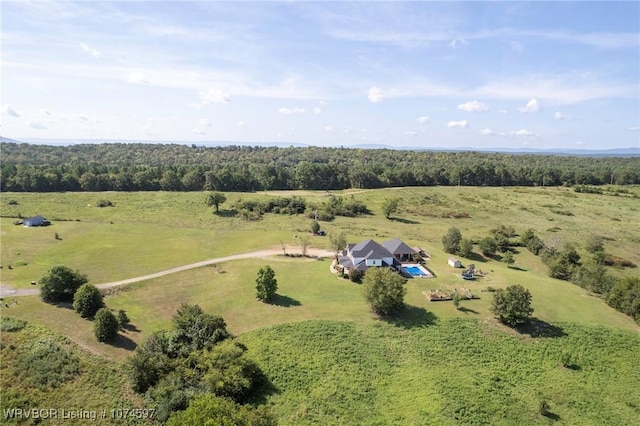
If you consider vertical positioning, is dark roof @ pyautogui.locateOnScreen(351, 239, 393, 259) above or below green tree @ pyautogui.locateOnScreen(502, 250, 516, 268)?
above

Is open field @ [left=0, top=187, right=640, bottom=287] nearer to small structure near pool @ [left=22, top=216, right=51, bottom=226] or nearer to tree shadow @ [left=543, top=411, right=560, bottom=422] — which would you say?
small structure near pool @ [left=22, top=216, right=51, bottom=226]

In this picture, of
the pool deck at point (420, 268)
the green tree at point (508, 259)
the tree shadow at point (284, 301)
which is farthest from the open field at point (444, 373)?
the green tree at point (508, 259)

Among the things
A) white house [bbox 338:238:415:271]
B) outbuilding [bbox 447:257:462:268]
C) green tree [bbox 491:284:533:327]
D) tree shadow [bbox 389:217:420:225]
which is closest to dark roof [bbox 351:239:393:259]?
white house [bbox 338:238:415:271]

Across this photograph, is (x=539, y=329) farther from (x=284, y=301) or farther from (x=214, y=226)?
(x=214, y=226)

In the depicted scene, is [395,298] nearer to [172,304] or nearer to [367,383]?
[367,383]

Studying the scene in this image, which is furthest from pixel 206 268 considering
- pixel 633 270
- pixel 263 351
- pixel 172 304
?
pixel 633 270

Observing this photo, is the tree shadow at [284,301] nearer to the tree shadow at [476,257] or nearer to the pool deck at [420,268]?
the pool deck at [420,268]
